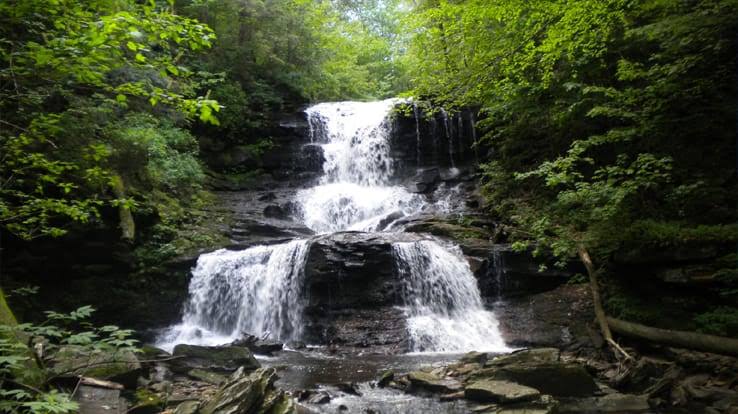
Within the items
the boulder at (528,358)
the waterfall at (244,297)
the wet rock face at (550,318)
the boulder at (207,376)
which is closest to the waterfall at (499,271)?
the wet rock face at (550,318)

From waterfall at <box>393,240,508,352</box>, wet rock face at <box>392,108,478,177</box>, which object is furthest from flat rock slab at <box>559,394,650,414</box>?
wet rock face at <box>392,108,478,177</box>

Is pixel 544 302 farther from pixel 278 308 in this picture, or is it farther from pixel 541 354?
pixel 278 308

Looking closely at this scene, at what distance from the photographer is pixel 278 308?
11125 millimetres

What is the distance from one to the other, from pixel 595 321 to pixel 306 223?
9630 mm

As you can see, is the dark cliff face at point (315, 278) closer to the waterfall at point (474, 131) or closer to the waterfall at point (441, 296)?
the waterfall at point (441, 296)

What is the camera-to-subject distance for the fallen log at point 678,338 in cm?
609

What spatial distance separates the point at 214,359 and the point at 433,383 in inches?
134

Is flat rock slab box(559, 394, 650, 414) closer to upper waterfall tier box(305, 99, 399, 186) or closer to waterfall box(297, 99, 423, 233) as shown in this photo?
waterfall box(297, 99, 423, 233)

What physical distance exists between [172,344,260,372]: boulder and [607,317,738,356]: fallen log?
6.09 m

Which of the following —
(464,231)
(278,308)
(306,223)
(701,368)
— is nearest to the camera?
(701,368)

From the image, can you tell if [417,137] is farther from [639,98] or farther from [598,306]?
[598,306]

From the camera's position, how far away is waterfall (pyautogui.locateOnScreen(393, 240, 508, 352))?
995 centimetres

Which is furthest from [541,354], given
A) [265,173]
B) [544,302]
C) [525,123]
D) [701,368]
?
[265,173]

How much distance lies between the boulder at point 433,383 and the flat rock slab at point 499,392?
→ 10.9 inches
